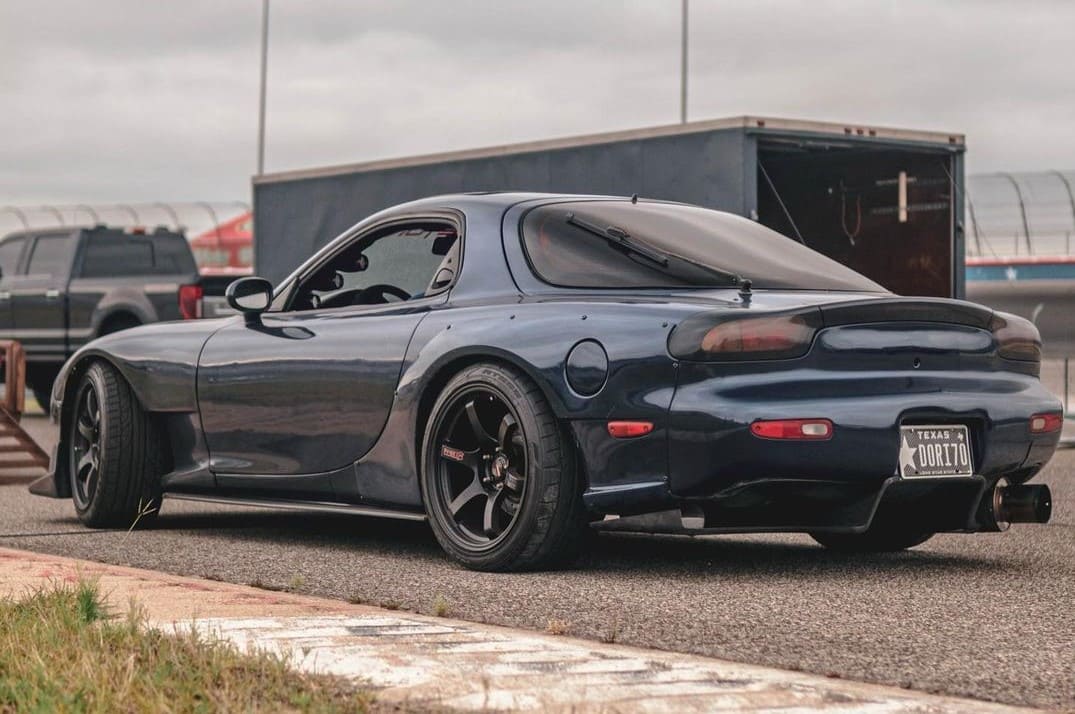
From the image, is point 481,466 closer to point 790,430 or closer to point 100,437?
point 790,430

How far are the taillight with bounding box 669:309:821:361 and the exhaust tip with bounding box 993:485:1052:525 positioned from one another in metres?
1.10

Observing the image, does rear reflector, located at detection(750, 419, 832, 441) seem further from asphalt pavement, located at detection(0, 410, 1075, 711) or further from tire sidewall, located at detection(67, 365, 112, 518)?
tire sidewall, located at detection(67, 365, 112, 518)

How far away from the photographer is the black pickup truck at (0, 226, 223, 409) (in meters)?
19.3

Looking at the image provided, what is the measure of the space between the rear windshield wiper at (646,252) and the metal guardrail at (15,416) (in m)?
5.02

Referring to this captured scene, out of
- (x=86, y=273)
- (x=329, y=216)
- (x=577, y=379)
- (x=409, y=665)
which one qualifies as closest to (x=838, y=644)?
(x=409, y=665)

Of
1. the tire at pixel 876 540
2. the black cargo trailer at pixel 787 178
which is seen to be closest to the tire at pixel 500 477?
the tire at pixel 876 540

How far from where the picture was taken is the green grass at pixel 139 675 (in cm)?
366

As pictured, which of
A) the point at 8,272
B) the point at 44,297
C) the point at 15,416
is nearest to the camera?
the point at 15,416

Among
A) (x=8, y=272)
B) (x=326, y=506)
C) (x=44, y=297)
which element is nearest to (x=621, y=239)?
(x=326, y=506)

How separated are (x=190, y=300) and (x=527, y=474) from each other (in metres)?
13.3

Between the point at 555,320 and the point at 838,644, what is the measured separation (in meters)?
1.84

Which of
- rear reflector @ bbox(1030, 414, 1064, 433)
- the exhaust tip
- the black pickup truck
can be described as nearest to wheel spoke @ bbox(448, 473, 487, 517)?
the exhaust tip

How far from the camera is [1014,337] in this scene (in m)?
6.55

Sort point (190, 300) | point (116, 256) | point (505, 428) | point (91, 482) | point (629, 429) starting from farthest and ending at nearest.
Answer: point (116, 256)
point (190, 300)
point (91, 482)
point (505, 428)
point (629, 429)
